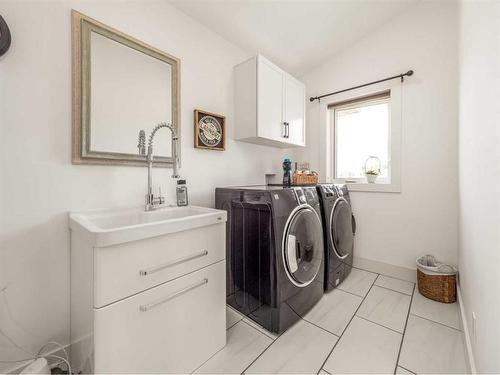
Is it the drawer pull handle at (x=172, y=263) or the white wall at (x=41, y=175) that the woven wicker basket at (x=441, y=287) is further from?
the white wall at (x=41, y=175)

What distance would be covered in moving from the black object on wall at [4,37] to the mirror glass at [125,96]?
1.06 feet

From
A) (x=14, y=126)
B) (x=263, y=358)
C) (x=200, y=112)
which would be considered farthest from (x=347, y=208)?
(x=14, y=126)

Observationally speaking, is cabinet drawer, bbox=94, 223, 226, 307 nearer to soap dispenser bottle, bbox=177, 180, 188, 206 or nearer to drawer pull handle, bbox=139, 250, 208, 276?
drawer pull handle, bbox=139, 250, 208, 276

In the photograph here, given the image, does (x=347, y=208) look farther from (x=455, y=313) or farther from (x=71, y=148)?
(x=71, y=148)

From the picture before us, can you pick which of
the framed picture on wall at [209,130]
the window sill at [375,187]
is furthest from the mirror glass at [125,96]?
the window sill at [375,187]

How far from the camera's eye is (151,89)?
4.88 feet

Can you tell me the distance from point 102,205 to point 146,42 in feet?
3.78

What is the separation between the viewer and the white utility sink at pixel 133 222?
2.69 feet

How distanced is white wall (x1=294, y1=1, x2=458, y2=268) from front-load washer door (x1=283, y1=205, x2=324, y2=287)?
972 mm

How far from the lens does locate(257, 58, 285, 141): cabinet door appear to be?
1880 millimetres

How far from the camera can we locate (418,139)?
6.54 ft

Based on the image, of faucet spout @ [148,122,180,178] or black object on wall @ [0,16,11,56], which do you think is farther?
faucet spout @ [148,122,180,178]

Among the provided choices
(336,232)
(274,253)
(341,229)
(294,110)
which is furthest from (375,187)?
(274,253)

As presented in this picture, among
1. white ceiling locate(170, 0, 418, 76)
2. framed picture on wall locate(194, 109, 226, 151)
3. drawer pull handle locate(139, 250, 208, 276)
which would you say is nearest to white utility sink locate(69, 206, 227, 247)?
drawer pull handle locate(139, 250, 208, 276)
